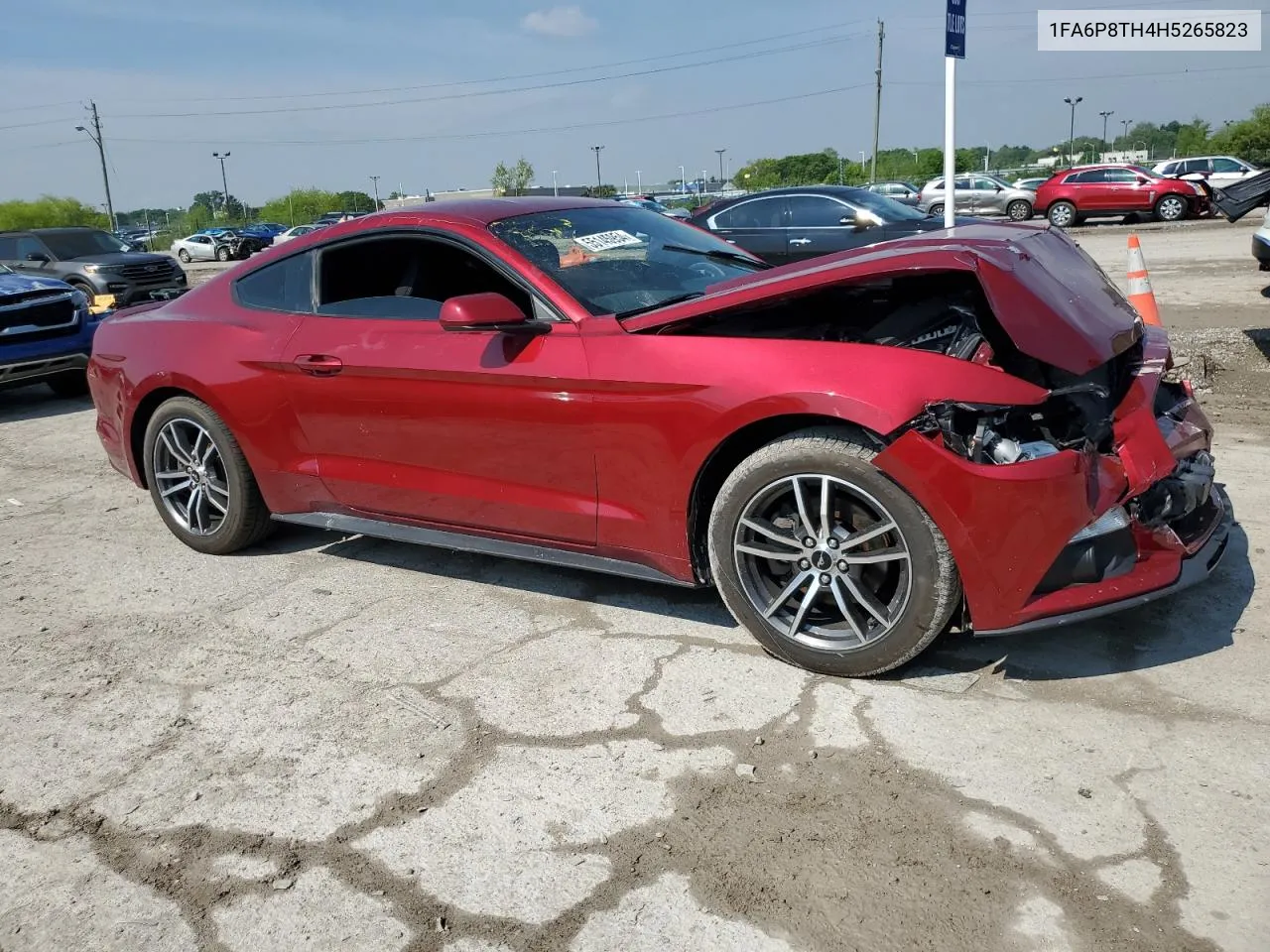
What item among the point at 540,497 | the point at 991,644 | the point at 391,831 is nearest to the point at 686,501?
the point at 540,497

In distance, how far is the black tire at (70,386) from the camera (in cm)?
995

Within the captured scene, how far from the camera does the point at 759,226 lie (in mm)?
12828

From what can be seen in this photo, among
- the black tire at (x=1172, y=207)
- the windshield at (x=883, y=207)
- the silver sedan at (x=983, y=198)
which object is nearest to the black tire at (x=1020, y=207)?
the silver sedan at (x=983, y=198)

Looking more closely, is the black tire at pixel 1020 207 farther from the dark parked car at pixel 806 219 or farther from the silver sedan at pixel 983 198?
the dark parked car at pixel 806 219

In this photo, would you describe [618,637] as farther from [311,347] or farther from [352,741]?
[311,347]

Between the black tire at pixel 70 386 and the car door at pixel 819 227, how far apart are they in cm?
772

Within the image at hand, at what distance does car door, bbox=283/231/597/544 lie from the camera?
3.62 meters

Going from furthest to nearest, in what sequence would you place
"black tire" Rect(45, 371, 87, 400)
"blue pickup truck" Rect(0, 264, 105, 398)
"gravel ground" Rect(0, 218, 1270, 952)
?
"black tire" Rect(45, 371, 87, 400) < "blue pickup truck" Rect(0, 264, 105, 398) < "gravel ground" Rect(0, 218, 1270, 952)

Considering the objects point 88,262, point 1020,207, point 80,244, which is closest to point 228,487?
point 88,262

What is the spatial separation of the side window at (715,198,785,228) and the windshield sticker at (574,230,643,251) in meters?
8.87

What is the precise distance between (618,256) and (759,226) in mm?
9188

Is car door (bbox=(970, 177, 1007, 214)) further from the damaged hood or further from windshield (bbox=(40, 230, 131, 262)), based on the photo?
the damaged hood

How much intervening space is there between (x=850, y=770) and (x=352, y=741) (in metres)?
1.50

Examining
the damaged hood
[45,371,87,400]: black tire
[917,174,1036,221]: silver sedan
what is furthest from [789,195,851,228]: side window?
[917,174,1036,221]: silver sedan
